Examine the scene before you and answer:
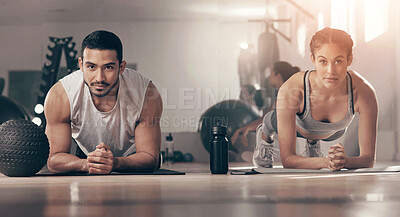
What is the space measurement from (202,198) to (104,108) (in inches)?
44.5

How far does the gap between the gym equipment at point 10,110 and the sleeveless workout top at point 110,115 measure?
2.18ft

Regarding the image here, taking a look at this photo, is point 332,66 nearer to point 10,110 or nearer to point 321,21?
point 321,21

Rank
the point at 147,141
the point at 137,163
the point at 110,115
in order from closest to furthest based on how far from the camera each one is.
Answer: the point at 137,163 → the point at 147,141 → the point at 110,115

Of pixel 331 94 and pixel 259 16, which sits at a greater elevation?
pixel 259 16

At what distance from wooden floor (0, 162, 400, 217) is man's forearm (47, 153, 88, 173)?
32 centimetres

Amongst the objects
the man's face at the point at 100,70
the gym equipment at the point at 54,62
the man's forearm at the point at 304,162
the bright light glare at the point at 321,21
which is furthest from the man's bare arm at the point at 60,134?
the bright light glare at the point at 321,21

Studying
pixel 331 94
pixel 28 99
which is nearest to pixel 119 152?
pixel 28 99

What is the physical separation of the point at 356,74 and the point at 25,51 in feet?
5.95

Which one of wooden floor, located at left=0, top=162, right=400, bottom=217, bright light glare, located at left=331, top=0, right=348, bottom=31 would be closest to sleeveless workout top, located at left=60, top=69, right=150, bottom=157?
wooden floor, located at left=0, top=162, right=400, bottom=217

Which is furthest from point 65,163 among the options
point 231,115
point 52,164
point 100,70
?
point 231,115

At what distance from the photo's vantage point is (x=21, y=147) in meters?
1.60

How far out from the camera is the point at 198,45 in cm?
263

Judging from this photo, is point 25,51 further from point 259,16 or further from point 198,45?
point 259,16

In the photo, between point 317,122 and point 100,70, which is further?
point 317,122
